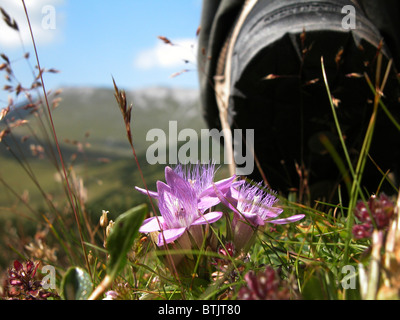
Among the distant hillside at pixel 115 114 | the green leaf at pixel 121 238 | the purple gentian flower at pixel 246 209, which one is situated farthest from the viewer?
the distant hillside at pixel 115 114

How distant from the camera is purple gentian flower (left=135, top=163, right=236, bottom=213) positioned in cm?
77

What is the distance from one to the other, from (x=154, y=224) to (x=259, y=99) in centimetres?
118

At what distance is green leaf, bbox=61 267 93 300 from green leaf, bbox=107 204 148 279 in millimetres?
90

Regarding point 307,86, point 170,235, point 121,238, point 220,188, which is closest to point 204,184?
point 220,188

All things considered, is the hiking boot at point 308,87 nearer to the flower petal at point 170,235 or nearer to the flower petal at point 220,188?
the flower petal at point 220,188

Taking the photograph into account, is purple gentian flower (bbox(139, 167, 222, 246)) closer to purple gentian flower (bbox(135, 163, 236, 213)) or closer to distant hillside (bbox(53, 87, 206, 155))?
purple gentian flower (bbox(135, 163, 236, 213))

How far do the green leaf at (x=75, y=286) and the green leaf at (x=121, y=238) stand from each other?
0.29 ft

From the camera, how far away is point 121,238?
611 millimetres

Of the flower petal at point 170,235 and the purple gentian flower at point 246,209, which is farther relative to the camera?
the purple gentian flower at point 246,209

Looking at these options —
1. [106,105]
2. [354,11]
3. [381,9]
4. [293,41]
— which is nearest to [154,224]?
[293,41]

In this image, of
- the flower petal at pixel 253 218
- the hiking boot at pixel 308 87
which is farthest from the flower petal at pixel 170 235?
the hiking boot at pixel 308 87

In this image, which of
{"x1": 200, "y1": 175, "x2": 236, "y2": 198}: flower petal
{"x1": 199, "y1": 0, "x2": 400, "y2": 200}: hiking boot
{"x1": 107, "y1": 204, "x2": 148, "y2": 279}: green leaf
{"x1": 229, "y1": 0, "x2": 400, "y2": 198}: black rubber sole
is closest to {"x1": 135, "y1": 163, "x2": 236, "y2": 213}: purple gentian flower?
{"x1": 200, "y1": 175, "x2": 236, "y2": 198}: flower petal

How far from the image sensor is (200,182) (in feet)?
2.81

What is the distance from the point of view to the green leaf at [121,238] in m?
0.58
